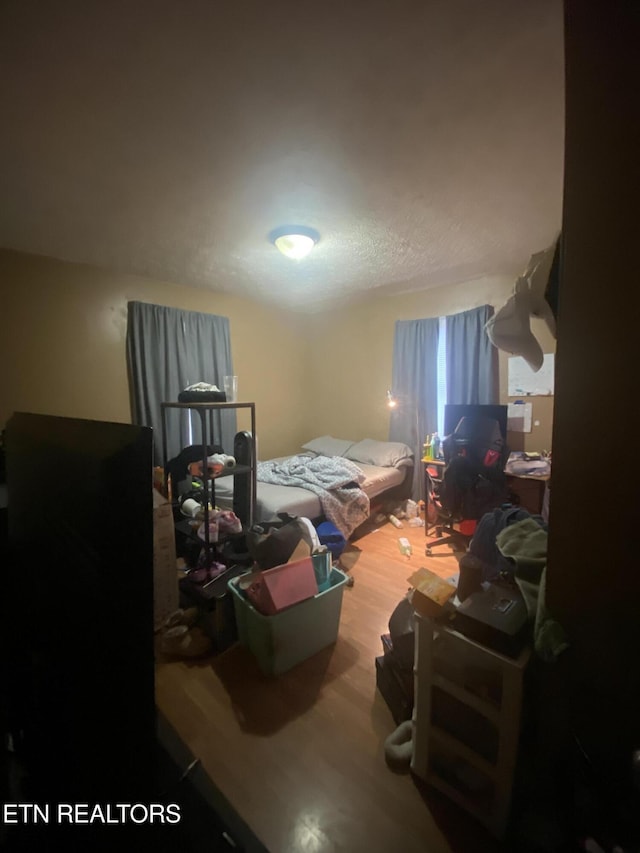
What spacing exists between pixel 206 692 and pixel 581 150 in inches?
93.1

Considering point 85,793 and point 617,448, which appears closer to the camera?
point 85,793

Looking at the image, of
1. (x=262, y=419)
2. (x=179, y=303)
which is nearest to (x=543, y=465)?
(x=262, y=419)

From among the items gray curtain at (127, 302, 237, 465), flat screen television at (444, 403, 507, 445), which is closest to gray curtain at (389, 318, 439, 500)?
flat screen television at (444, 403, 507, 445)

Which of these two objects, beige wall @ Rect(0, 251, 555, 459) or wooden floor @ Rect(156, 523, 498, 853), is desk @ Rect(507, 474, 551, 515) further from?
wooden floor @ Rect(156, 523, 498, 853)

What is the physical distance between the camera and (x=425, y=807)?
1.14m

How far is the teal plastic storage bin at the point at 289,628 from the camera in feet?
5.27

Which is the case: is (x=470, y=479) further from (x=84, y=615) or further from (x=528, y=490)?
(x=84, y=615)

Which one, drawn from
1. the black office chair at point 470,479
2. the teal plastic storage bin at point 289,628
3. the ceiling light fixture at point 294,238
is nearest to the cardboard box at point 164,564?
the teal plastic storage bin at point 289,628

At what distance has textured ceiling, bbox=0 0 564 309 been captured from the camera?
Result: 107cm

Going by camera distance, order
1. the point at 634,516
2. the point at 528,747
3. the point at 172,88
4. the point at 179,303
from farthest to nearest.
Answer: the point at 179,303, the point at 172,88, the point at 528,747, the point at 634,516

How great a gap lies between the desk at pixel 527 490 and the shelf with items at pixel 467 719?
6.59ft

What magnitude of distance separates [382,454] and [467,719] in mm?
2732

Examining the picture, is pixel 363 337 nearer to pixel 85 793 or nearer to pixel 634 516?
pixel 634 516

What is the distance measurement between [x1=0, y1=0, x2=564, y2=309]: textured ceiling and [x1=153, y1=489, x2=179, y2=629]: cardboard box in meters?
1.71
